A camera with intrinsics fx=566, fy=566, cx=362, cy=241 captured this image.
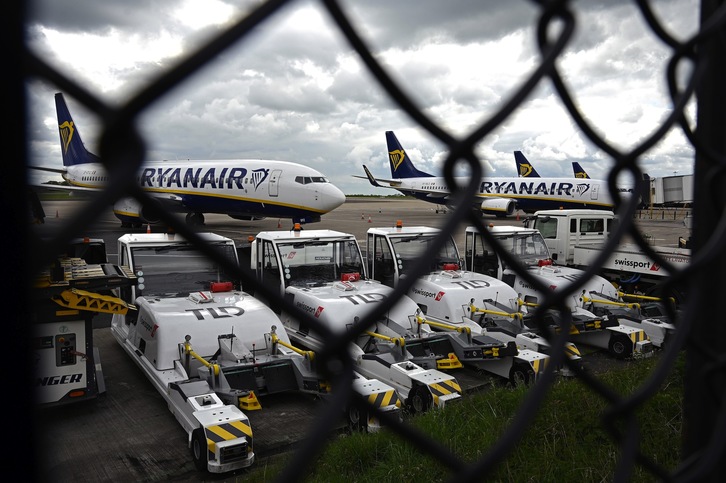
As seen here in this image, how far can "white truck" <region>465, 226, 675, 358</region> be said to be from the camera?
904 cm

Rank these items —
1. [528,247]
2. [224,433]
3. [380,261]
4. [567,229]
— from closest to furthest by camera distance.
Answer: [224,433], [380,261], [528,247], [567,229]

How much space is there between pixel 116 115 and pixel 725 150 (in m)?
1.19

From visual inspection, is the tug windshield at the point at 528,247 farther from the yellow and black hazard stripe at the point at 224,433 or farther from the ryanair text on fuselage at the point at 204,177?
the ryanair text on fuselage at the point at 204,177

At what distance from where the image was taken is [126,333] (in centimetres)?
845

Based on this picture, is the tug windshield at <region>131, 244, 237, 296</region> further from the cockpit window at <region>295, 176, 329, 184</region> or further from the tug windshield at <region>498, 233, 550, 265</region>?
the cockpit window at <region>295, 176, 329, 184</region>

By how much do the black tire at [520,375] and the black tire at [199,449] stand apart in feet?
13.0

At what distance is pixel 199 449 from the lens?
5223 mm

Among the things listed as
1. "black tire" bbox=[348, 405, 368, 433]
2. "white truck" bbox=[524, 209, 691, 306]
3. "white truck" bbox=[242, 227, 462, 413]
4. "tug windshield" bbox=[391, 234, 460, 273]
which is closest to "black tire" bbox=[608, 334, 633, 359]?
"tug windshield" bbox=[391, 234, 460, 273]

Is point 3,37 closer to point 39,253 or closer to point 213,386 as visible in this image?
point 39,253

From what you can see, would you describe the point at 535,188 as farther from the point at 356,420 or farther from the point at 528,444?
the point at 528,444

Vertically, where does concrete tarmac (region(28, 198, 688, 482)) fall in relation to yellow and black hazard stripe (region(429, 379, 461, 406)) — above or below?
below

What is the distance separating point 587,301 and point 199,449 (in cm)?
744

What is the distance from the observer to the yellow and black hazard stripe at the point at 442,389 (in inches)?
245

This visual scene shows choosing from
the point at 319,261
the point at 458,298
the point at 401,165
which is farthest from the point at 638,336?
the point at 401,165
